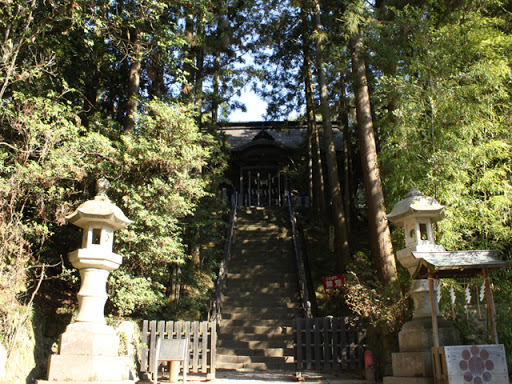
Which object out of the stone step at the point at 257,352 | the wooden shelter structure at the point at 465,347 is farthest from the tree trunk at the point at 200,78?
the wooden shelter structure at the point at 465,347

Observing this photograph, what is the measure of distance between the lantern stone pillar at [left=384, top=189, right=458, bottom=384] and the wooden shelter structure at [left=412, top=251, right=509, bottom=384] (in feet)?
1.15

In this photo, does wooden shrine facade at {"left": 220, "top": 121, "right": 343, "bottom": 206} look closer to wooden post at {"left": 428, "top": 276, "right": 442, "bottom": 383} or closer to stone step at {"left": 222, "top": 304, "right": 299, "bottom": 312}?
stone step at {"left": 222, "top": 304, "right": 299, "bottom": 312}

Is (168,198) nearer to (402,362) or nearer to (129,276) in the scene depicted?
(129,276)

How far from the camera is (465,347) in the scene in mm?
5234

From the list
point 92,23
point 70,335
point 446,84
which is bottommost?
point 70,335

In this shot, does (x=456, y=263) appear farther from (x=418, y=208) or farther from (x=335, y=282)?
(x=335, y=282)

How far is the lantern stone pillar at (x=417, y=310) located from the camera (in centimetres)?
598

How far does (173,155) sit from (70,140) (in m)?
2.01

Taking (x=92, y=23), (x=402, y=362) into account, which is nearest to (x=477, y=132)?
(x=402, y=362)

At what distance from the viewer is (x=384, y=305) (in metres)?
7.49

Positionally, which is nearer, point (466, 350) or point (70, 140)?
point (466, 350)

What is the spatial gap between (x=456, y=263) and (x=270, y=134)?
1739 cm

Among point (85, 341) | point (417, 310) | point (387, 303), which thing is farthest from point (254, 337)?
point (85, 341)

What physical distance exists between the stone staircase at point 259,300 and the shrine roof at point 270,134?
4.19 meters
